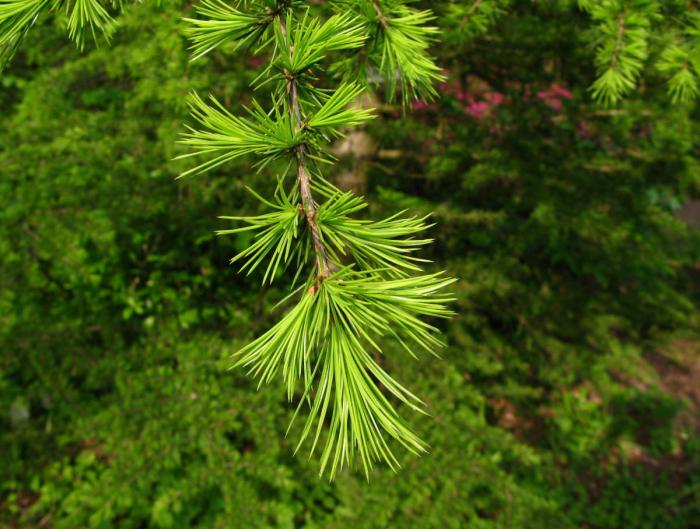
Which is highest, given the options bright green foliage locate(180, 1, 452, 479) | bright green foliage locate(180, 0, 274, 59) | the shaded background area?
bright green foliage locate(180, 0, 274, 59)

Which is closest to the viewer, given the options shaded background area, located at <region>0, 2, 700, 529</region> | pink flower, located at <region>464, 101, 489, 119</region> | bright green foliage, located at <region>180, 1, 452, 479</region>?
bright green foliage, located at <region>180, 1, 452, 479</region>

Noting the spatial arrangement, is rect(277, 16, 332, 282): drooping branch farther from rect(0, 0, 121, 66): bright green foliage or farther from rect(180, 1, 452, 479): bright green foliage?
rect(0, 0, 121, 66): bright green foliage

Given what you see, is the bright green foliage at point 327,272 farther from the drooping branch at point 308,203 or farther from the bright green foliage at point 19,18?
the bright green foliage at point 19,18

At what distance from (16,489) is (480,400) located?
2948 mm

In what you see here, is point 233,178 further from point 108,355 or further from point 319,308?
point 319,308

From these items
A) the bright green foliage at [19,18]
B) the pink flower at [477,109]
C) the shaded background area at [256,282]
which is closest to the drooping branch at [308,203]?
the bright green foliage at [19,18]

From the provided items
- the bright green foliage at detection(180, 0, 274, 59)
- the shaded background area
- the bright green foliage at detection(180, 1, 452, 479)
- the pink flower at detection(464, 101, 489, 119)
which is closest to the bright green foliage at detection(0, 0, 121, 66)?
the bright green foliage at detection(180, 0, 274, 59)

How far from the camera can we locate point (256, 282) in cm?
269

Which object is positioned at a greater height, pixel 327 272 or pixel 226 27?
pixel 226 27

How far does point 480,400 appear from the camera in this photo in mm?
2359

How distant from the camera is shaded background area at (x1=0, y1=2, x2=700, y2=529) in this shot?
6.64ft

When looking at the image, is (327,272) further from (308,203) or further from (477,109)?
(477,109)

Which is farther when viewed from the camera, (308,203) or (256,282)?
(256,282)

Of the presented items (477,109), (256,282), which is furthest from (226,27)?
(477,109)
